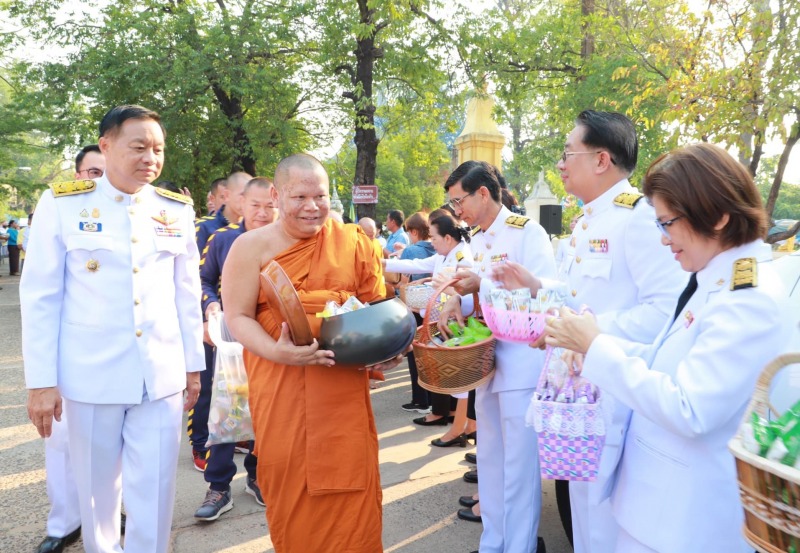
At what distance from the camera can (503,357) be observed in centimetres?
309

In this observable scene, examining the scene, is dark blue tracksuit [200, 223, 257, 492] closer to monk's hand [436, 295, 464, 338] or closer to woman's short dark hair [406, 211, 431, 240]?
monk's hand [436, 295, 464, 338]

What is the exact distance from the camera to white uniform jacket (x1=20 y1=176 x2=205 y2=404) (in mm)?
2666

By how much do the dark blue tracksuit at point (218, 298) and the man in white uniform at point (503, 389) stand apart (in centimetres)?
Result: 174

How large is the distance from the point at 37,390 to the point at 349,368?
4.67 ft

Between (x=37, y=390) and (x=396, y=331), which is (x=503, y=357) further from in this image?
(x=37, y=390)

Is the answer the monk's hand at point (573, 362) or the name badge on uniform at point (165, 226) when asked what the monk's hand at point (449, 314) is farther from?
the name badge on uniform at point (165, 226)

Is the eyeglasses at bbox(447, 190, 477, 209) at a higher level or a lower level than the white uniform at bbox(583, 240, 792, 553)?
higher

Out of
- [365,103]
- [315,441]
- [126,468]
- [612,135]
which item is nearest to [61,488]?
[126,468]

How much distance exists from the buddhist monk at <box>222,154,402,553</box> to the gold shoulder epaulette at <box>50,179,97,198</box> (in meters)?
0.83

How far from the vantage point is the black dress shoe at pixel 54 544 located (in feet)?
11.0

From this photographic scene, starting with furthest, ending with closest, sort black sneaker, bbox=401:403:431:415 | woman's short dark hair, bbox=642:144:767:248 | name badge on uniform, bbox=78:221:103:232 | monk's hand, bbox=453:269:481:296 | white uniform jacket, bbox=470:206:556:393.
Answer: black sneaker, bbox=401:403:431:415
monk's hand, bbox=453:269:481:296
white uniform jacket, bbox=470:206:556:393
name badge on uniform, bbox=78:221:103:232
woman's short dark hair, bbox=642:144:767:248

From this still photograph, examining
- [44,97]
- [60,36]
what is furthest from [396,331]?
[60,36]

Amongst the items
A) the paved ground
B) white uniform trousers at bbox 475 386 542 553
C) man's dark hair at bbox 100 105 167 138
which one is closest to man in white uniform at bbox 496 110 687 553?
white uniform trousers at bbox 475 386 542 553

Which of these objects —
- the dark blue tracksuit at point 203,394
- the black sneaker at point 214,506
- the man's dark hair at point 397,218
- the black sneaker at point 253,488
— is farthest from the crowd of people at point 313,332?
the man's dark hair at point 397,218
